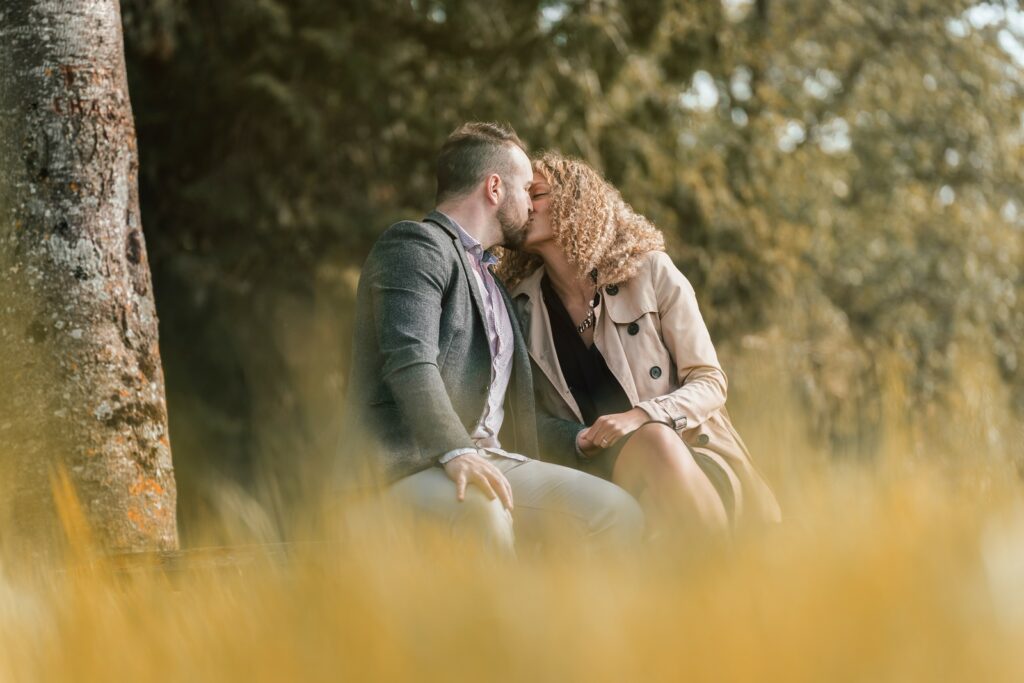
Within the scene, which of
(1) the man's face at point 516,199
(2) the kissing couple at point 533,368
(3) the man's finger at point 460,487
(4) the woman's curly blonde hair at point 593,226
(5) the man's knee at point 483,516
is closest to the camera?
(5) the man's knee at point 483,516

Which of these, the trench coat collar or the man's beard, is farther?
the trench coat collar

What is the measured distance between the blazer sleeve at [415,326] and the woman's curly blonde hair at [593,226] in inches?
22.4

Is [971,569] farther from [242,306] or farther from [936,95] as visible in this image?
[936,95]

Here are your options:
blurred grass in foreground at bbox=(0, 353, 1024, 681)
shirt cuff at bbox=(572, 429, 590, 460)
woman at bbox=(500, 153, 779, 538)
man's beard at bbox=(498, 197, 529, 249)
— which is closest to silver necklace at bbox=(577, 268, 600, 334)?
woman at bbox=(500, 153, 779, 538)

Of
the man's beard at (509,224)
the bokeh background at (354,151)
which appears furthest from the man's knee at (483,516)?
the bokeh background at (354,151)

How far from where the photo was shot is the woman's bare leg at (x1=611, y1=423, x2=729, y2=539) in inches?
137

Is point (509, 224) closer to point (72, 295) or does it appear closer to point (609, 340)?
point (609, 340)

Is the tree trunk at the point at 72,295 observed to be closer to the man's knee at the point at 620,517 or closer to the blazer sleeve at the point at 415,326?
the blazer sleeve at the point at 415,326

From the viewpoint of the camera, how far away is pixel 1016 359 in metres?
10.2

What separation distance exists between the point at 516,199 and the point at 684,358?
2.47 ft

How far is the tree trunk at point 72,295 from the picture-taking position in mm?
3549

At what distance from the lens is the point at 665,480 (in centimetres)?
352

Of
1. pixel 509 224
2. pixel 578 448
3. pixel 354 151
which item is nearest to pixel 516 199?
pixel 509 224

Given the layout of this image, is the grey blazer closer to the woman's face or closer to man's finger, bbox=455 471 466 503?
man's finger, bbox=455 471 466 503
